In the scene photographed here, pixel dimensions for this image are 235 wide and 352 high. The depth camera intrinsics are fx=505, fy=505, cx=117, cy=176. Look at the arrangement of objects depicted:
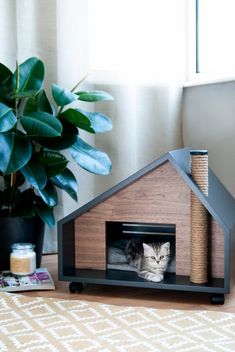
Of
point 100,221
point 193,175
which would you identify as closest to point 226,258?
point 193,175

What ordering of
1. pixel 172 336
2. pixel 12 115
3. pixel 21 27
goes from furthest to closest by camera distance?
1. pixel 21 27
2. pixel 12 115
3. pixel 172 336

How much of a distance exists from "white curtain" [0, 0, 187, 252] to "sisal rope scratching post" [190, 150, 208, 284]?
0.73 meters

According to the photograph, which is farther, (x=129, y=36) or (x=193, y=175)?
(x=129, y=36)

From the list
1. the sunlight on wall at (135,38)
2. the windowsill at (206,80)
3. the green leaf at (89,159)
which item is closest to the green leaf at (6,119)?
the green leaf at (89,159)

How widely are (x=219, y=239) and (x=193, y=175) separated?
21 cm

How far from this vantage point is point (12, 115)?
5.17ft

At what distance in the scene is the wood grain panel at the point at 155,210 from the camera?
5.15 feet

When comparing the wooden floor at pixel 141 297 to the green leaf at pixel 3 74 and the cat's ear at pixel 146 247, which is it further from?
the green leaf at pixel 3 74

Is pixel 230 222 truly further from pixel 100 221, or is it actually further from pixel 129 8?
pixel 129 8

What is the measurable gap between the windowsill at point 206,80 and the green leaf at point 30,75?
2.45 feet

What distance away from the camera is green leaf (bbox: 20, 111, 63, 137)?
1567 mm

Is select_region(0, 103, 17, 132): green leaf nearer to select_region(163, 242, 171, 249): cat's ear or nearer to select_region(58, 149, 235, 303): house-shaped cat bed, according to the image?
select_region(58, 149, 235, 303): house-shaped cat bed

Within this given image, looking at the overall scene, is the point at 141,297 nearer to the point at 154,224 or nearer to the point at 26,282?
the point at 154,224

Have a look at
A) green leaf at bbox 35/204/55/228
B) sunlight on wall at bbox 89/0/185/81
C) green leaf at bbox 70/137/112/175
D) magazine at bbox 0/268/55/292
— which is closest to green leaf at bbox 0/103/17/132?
green leaf at bbox 70/137/112/175
